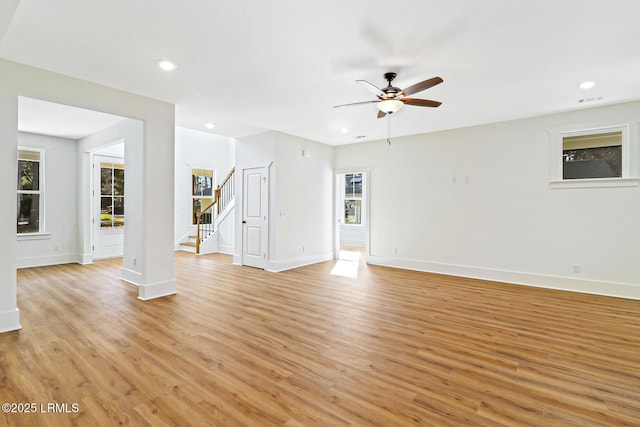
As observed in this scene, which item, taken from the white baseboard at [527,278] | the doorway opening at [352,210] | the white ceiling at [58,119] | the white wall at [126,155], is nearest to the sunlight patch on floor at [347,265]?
the white baseboard at [527,278]

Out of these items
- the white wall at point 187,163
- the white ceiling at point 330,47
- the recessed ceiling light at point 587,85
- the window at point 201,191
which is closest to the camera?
the white ceiling at point 330,47

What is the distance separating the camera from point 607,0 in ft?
7.23

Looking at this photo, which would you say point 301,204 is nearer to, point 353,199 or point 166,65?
point 353,199

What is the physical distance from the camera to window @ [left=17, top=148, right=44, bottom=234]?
610 cm

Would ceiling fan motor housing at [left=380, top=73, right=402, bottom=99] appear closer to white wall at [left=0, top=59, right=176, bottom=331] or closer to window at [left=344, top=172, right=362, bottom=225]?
white wall at [left=0, top=59, right=176, bottom=331]

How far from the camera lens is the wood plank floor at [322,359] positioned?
1909mm

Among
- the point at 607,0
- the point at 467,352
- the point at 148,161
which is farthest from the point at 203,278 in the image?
the point at 607,0

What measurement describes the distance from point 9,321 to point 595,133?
805 centimetres

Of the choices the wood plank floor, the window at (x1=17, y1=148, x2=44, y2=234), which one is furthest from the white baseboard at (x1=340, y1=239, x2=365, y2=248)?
the window at (x1=17, y1=148, x2=44, y2=234)

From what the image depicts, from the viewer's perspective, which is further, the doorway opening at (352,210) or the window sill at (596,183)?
the doorway opening at (352,210)

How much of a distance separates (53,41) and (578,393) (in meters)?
5.19

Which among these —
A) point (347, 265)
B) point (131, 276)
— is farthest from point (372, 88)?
point (131, 276)

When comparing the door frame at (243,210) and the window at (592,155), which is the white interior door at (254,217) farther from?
the window at (592,155)

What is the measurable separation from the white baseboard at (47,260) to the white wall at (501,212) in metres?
6.75
